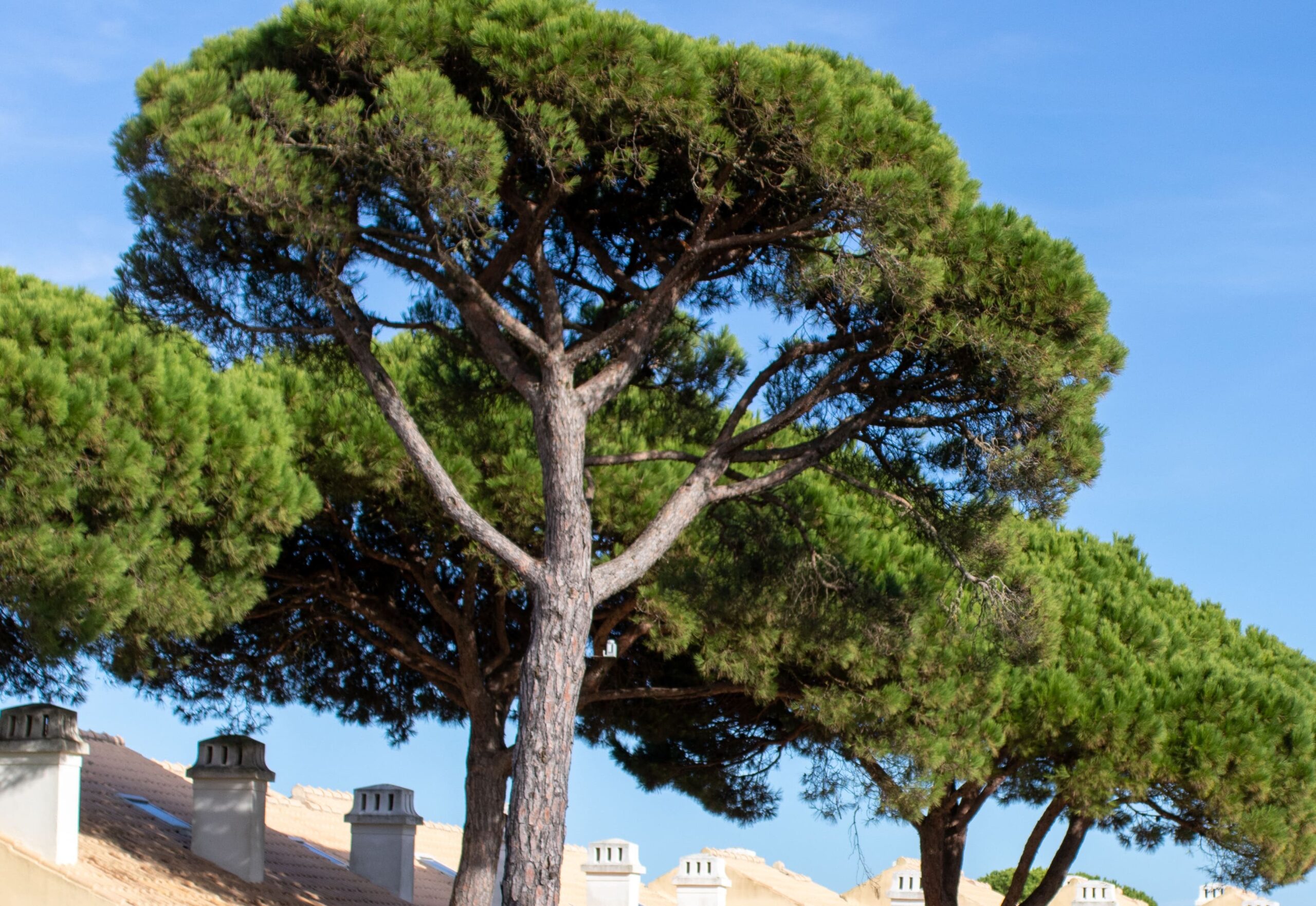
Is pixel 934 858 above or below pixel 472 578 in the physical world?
below

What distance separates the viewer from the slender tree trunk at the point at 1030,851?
1599 centimetres

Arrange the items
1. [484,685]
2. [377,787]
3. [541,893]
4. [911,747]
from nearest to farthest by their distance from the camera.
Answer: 1. [541,893]
2. [911,747]
3. [484,685]
4. [377,787]

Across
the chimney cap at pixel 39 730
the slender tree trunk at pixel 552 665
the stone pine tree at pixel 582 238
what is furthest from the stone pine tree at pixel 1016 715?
the chimney cap at pixel 39 730

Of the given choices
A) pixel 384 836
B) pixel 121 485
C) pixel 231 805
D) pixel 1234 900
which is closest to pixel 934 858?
pixel 384 836

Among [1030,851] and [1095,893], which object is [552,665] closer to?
[1030,851]

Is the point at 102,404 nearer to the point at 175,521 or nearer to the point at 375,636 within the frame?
the point at 175,521

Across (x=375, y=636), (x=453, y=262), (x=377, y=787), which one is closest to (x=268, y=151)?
(x=453, y=262)

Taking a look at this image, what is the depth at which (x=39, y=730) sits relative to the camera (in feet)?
36.4

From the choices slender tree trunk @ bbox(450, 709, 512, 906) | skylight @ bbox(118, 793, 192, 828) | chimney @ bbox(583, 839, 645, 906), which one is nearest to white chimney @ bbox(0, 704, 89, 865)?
skylight @ bbox(118, 793, 192, 828)

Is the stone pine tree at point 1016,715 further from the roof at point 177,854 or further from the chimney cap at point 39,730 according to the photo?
the chimney cap at point 39,730

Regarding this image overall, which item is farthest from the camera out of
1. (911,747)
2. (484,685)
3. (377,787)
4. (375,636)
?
(377,787)

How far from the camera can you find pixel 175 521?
11141 mm

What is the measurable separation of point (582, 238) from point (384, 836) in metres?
8.37

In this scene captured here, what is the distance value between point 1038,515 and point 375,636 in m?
7.25
